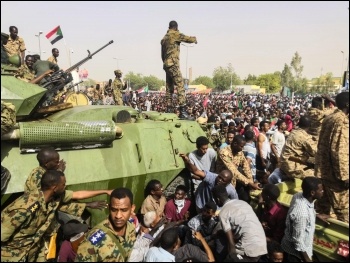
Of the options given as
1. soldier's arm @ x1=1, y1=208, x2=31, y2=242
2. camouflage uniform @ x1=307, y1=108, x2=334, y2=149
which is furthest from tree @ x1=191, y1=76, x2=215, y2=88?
soldier's arm @ x1=1, y1=208, x2=31, y2=242

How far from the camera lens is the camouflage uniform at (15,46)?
10008 millimetres

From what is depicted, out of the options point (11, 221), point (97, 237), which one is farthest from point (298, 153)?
point (11, 221)

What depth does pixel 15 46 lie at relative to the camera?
1016 centimetres

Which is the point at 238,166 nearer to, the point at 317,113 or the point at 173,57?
the point at 317,113

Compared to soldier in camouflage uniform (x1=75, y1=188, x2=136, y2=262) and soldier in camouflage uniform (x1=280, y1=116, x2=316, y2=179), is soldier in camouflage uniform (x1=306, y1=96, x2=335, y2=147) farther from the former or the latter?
soldier in camouflage uniform (x1=75, y1=188, x2=136, y2=262)

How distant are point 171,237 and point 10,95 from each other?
2888 millimetres

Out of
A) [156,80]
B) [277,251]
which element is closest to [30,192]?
[277,251]

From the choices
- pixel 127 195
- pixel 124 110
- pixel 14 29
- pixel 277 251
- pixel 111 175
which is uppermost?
pixel 14 29

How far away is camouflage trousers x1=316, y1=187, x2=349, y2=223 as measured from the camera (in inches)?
169

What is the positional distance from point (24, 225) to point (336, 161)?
11.6 feet

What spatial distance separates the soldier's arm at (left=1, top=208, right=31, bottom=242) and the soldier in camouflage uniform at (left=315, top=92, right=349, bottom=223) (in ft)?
11.4

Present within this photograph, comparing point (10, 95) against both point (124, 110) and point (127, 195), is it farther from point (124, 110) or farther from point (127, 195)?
point (127, 195)

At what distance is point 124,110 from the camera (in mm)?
5891

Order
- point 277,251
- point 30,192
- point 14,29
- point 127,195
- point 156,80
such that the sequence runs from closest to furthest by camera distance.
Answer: point 127,195 → point 30,192 → point 277,251 → point 14,29 → point 156,80
